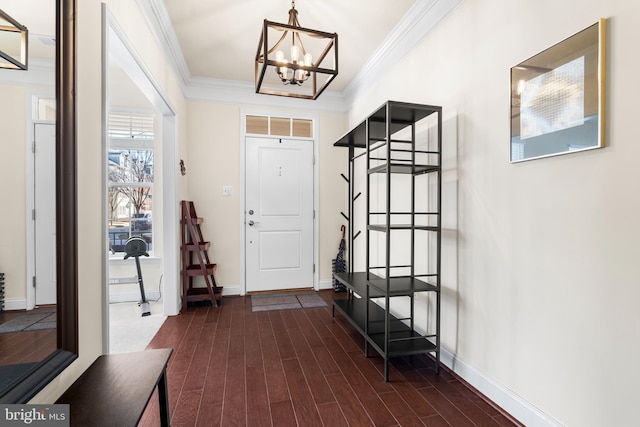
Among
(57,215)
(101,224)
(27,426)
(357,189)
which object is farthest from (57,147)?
(357,189)

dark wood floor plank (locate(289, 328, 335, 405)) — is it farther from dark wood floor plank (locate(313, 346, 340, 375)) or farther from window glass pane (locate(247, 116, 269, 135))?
window glass pane (locate(247, 116, 269, 135))

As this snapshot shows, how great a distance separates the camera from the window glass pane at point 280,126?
4117 mm

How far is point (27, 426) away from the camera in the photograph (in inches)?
35.3

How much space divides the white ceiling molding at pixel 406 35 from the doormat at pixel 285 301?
2676 mm

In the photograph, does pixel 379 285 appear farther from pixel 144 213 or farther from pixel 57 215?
pixel 144 213

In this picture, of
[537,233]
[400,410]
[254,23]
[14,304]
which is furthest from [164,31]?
[400,410]

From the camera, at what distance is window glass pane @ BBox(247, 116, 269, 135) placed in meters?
4.04

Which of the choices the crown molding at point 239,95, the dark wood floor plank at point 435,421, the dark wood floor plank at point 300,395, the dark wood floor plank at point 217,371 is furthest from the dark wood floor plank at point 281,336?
A: the crown molding at point 239,95

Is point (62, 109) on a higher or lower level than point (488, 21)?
lower

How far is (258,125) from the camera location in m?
4.07

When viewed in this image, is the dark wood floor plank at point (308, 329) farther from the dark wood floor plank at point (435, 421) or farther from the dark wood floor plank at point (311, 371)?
the dark wood floor plank at point (435, 421)

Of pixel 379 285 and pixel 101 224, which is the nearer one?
pixel 101 224

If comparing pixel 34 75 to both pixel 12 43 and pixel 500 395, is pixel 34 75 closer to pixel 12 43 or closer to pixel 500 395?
pixel 12 43

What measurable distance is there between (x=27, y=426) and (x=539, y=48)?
256 centimetres
